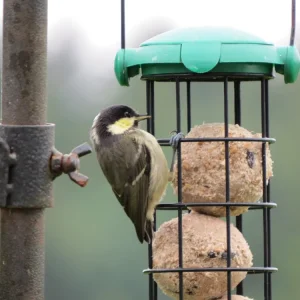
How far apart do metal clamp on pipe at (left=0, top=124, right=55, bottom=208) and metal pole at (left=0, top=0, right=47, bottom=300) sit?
0.04m

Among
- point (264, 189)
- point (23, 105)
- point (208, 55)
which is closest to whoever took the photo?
point (23, 105)

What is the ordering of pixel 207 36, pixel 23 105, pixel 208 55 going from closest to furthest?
pixel 23 105, pixel 208 55, pixel 207 36

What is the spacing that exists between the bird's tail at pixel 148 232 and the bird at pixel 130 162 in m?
0.01

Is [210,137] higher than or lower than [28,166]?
higher

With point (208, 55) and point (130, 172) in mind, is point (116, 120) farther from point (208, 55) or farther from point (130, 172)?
point (208, 55)

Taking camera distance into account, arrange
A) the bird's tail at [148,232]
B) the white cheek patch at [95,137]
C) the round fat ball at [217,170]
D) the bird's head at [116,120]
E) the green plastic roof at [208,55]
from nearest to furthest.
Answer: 1. the green plastic roof at [208,55]
2. the round fat ball at [217,170]
3. the bird's tail at [148,232]
4. the bird's head at [116,120]
5. the white cheek patch at [95,137]

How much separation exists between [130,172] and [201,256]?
0.73m

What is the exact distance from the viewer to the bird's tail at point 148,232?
21.7ft

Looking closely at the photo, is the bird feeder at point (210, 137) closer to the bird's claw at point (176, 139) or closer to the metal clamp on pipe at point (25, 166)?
the bird's claw at point (176, 139)

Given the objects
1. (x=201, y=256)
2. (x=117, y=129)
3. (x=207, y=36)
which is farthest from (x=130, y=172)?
(x=207, y=36)

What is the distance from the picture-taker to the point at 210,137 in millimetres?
6367

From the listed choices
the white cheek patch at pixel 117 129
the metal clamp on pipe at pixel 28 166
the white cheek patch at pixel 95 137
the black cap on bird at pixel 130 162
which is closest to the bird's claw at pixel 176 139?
the black cap on bird at pixel 130 162

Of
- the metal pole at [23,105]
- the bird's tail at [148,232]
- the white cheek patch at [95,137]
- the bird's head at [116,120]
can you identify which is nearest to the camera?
the metal pole at [23,105]

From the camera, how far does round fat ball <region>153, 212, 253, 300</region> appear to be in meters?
6.28
